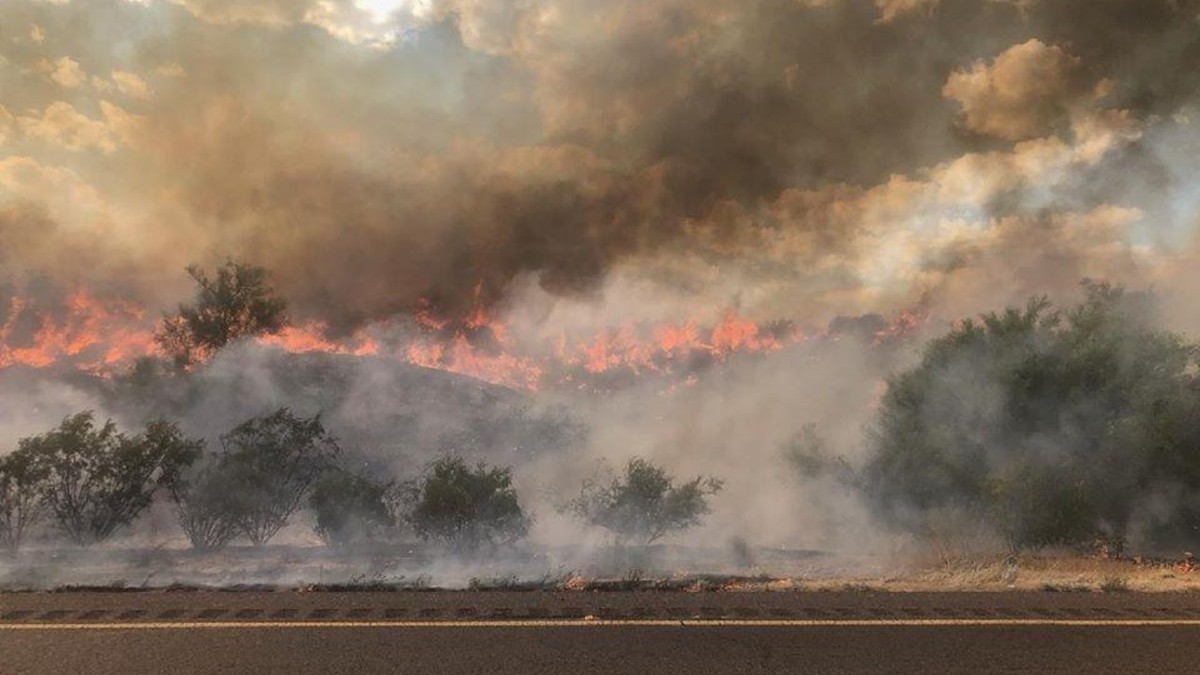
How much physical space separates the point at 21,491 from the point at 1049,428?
20182 mm

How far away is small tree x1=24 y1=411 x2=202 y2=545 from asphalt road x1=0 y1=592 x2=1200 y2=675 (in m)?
6.72

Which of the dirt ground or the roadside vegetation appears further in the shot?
the roadside vegetation

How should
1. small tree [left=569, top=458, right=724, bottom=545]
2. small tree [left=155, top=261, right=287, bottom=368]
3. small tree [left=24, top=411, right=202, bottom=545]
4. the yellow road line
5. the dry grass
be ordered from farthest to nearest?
small tree [left=155, top=261, right=287, bottom=368]
small tree [left=569, top=458, right=724, bottom=545]
small tree [left=24, top=411, right=202, bottom=545]
the dry grass
the yellow road line

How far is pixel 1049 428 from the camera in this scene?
1580 centimetres

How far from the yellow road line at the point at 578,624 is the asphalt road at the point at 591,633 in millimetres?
20

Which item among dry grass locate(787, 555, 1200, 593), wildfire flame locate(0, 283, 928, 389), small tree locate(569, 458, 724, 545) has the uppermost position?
wildfire flame locate(0, 283, 928, 389)

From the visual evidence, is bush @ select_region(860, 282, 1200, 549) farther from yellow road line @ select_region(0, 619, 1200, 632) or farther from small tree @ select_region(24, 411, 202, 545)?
small tree @ select_region(24, 411, 202, 545)

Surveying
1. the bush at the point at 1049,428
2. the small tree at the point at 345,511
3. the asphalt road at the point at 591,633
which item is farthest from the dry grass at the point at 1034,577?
the small tree at the point at 345,511

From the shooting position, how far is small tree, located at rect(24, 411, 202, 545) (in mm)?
13391

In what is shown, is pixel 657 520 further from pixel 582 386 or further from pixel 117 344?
pixel 117 344

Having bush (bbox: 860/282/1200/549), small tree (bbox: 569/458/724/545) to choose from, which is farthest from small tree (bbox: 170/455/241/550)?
bush (bbox: 860/282/1200/549)

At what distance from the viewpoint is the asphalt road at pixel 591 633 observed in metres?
5.73

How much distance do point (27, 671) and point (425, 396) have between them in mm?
29285

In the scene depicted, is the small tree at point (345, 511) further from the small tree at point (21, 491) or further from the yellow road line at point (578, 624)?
the yellow road line at point (578, 624)
